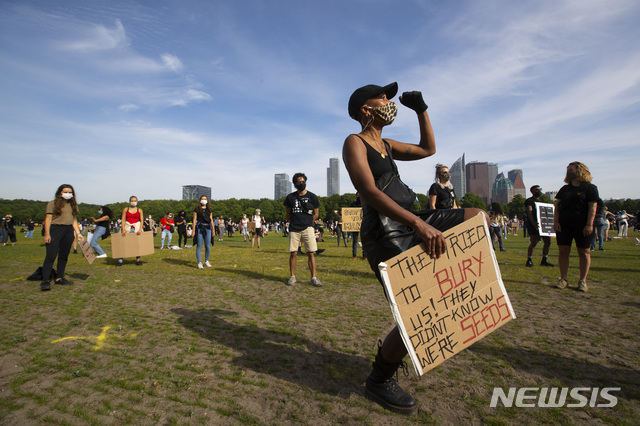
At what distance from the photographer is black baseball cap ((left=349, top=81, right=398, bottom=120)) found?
2787mm

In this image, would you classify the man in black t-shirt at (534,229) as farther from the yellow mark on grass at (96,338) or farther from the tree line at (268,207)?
the tree line at (268,207)

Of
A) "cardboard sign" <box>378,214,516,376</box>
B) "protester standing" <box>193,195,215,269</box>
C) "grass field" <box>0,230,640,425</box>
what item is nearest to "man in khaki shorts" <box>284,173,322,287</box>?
"grass field" <box>0,230,640,425</box>

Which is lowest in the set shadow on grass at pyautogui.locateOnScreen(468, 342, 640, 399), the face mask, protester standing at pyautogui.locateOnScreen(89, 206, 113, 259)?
shadow on grass at pyautogui.locateOnScreen(468, 342, 640, 399)

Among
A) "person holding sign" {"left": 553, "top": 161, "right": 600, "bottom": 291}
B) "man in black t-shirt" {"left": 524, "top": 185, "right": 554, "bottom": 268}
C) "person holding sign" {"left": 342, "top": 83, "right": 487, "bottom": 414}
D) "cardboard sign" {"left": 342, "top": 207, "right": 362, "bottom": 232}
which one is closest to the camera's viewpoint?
"person holding sign" {"left": 342, "top": 83, "right": 487, "bottom": 414}

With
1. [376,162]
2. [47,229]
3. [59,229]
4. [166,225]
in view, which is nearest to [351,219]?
[59,229]

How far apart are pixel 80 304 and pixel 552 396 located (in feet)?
21.8

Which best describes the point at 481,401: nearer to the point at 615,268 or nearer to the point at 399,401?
the point at 399,401

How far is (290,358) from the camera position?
11.6 feet

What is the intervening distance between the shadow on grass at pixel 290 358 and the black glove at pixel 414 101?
2.45 meters

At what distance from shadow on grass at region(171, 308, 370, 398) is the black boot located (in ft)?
0.58

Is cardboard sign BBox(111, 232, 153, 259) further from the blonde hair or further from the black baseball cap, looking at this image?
the blonde hair

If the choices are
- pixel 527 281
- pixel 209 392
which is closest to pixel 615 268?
pixel 527 281

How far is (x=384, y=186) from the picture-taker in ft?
8.46

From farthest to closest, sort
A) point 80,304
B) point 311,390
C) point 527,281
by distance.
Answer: point 527,281, point 80,304, point 311,390
